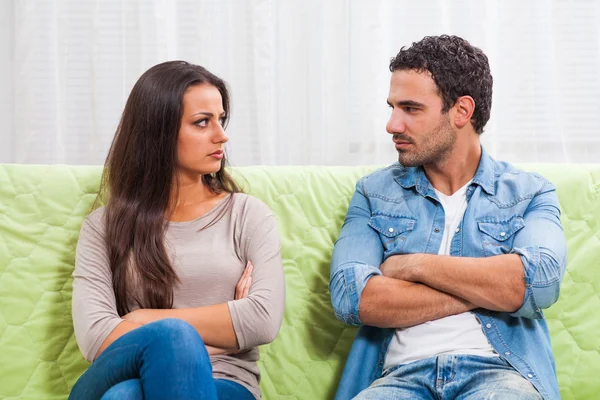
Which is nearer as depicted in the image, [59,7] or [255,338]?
[255,338]

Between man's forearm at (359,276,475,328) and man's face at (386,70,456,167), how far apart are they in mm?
320

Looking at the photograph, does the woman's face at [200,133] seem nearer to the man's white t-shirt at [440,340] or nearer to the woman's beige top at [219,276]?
the woman's beige top at [219,276]

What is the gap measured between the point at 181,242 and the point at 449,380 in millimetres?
661

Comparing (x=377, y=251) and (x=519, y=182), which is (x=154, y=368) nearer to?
(x=377, y=251)

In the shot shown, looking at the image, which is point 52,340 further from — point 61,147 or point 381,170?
point 381,170

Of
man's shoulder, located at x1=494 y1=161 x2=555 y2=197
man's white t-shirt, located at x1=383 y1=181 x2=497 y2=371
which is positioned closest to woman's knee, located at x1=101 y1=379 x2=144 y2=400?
man's white t-shirt, located at x1=383 y1=181 x2=497 y2=371

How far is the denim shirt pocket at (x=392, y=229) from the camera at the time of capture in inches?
69.4

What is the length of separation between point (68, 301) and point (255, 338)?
526mm

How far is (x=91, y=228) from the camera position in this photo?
5.69 ft

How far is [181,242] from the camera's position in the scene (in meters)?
1.72

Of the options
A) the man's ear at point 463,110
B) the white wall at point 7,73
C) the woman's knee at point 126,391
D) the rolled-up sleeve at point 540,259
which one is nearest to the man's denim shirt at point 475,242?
the rolled-up sleeve at point 540,259

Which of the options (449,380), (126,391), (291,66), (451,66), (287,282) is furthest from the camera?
(291,66)

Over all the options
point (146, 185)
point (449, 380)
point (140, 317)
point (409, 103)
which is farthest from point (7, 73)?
point (449, 380)

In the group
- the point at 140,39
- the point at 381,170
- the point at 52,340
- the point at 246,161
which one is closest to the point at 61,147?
the point at 140,39
